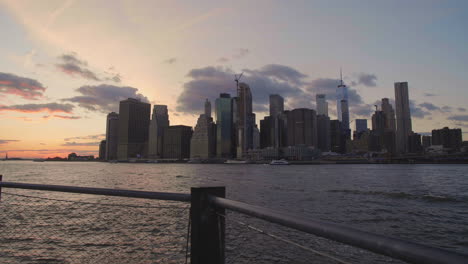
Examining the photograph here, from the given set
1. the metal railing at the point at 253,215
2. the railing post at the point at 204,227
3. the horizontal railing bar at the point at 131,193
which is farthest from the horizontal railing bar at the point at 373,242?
the horizontal railing bar at the point at 131,193

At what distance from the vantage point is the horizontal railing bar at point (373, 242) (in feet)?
4.25

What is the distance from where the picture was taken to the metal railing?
140cm

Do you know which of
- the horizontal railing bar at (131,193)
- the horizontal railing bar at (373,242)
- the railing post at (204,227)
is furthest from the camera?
the horizontal railing bar at (131,193)

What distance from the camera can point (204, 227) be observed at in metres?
2.93

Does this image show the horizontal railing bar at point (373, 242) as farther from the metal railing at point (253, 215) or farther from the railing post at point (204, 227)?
the railing post at point (204, 227)

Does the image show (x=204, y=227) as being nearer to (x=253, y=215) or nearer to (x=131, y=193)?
(x=253, y=215)

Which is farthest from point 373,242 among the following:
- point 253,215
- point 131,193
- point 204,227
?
point 131,193

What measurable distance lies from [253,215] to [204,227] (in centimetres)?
70

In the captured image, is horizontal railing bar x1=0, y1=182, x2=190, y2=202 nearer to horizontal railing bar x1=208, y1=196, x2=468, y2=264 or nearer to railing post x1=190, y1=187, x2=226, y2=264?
railing post x1=190, y1=187, x2=226, y2=264

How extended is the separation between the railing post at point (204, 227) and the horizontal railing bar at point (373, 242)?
28.2 inches

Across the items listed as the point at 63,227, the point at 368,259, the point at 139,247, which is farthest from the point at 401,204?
the point at 63,227

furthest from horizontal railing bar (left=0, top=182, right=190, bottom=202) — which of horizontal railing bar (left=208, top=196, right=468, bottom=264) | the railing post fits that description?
horizontal railing bar (left=208, top=196, right=468, bottom=264)

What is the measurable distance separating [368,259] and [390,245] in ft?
36.1

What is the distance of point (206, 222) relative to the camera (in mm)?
2928
